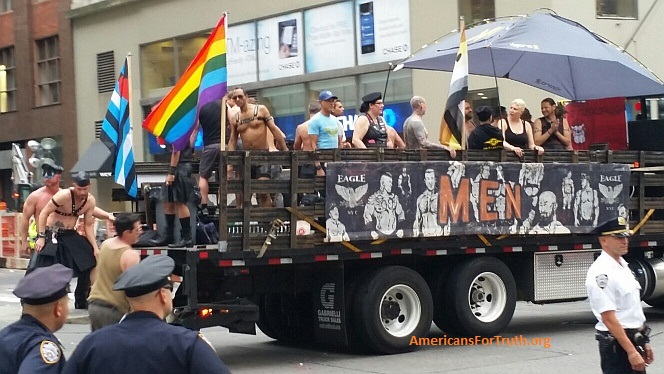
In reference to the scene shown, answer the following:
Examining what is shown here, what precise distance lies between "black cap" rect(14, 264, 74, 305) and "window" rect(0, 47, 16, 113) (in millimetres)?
38898

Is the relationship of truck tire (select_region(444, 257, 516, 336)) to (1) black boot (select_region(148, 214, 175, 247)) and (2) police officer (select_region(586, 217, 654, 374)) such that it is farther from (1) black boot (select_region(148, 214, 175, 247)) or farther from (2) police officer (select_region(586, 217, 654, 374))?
(2) police officer (select_region(586, 217, 654, 374))

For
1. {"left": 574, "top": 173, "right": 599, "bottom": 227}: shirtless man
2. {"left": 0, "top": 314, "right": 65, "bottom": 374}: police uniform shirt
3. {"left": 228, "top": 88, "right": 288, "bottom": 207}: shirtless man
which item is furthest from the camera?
{"left": 574, "top": 173, "right": 599, "bottom": 227}: shirtless man

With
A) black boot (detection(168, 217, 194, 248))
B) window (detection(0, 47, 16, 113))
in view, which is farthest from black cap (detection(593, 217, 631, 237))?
window (detection(0, 47, 16, 113))

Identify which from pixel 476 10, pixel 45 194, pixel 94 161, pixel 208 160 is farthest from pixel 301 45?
pixel 208 160

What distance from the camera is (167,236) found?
11.1m

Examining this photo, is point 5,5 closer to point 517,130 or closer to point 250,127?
point 517,130

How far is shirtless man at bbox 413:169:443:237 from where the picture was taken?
11.4 metres

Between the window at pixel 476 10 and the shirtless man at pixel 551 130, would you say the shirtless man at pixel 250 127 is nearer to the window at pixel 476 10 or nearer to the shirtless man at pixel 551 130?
the shirtless man at pixel 551 130

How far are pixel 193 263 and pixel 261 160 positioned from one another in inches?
45.3

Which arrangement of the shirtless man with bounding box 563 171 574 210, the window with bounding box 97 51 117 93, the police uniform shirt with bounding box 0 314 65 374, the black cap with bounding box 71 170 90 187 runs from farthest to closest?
the window with bounding box 97 51 117 93 < the shirtless man with bounding box 563 171 574 210 < the black cap with bounding box 71 170 90 187 < the police uniform shirt with bounding box 0 314 65 374

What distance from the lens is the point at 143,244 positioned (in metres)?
11.3

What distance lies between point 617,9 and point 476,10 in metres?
3.00

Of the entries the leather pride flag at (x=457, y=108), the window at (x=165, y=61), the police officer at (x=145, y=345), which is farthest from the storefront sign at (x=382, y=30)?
the police officer at (x=145, y=345)

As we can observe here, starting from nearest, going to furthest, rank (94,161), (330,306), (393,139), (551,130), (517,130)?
(330,306) → (393,139) → (517,130) → (551,130) → (94,161)
